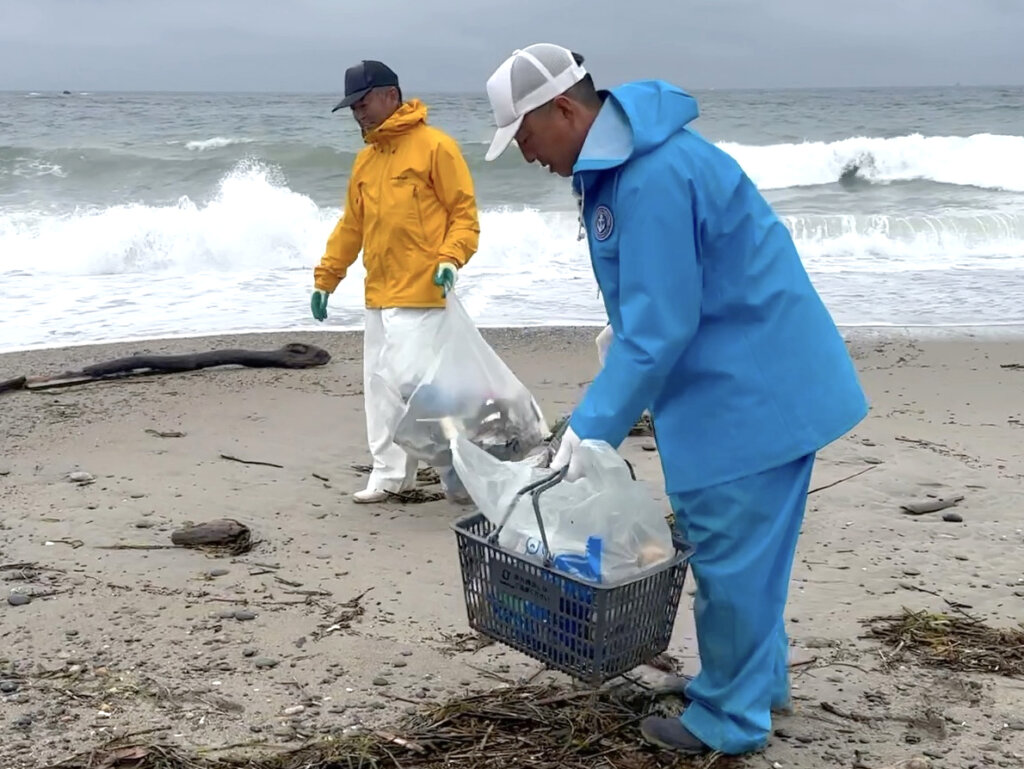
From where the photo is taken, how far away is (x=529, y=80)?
105 inches

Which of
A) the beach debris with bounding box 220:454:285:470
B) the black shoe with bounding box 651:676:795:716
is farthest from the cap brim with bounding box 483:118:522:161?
the beach debris with bounding box 220:454:285:470

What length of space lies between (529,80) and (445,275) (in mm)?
2231

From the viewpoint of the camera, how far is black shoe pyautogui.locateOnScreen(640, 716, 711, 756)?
118 inches

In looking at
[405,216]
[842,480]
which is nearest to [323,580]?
[405,216]

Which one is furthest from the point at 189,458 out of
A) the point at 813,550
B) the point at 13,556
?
the point at 813,550

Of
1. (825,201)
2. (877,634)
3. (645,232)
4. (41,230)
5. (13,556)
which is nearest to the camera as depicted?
(645,232)

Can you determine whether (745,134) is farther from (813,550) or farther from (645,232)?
(645,232)

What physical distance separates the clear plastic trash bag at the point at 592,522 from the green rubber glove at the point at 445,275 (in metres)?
1.99

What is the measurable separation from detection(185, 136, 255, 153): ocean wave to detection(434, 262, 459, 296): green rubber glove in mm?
19590

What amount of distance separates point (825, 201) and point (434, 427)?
46.5 feet

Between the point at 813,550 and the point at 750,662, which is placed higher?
the point at 750,662

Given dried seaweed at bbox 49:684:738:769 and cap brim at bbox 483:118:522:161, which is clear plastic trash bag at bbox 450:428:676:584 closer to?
dried seaweed at bbox 49:684:738:769

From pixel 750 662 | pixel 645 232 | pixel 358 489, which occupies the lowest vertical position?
pixel 358 489

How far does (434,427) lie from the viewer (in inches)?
193
